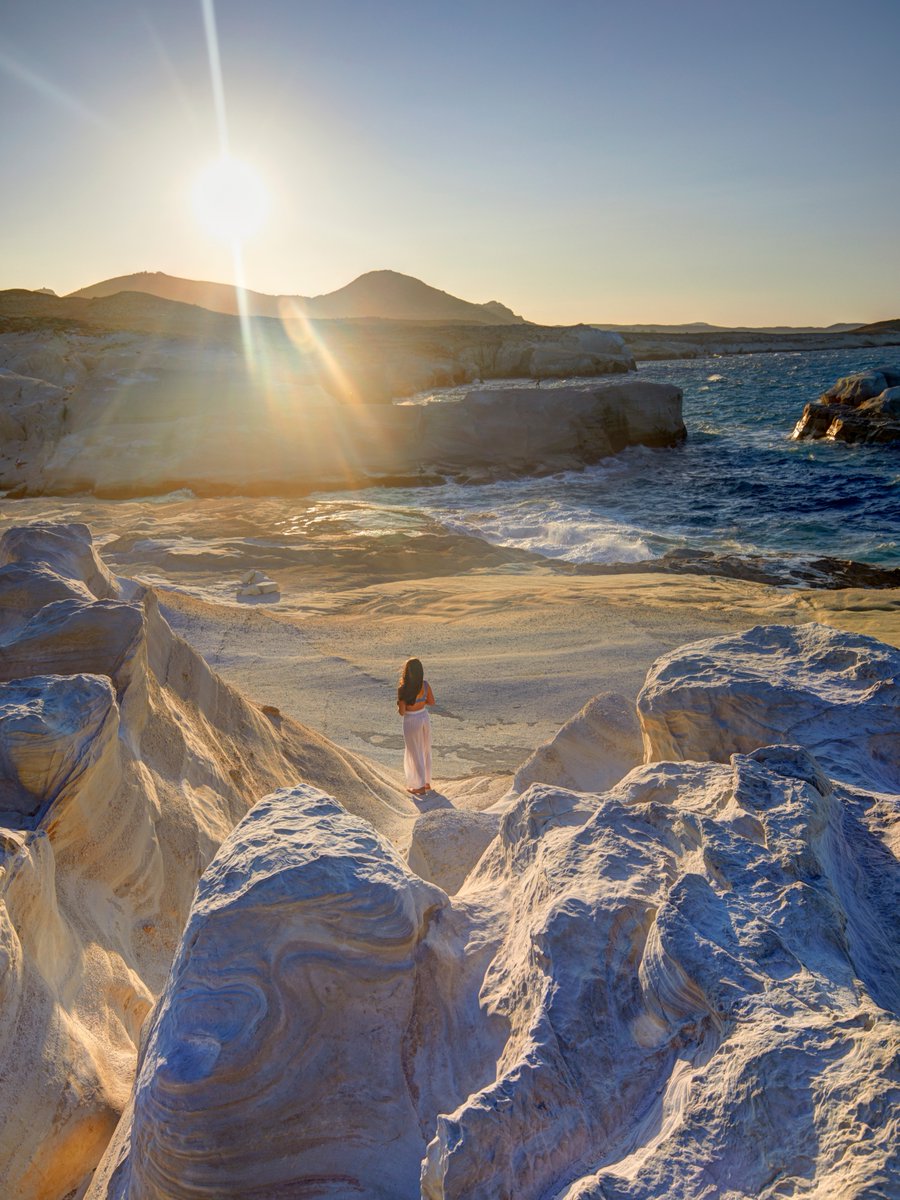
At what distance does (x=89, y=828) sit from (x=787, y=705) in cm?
274

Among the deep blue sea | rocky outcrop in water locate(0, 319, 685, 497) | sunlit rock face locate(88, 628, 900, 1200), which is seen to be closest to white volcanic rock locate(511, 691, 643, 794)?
sunlit rock face locate(88, 628, 900, 1200)

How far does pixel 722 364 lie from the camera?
3477 inches

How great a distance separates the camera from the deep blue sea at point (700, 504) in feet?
55.2

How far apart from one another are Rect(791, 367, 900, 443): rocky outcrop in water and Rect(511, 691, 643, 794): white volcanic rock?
28.8 meters

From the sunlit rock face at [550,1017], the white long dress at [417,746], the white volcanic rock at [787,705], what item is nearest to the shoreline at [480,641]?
the white long dress at [417,746]

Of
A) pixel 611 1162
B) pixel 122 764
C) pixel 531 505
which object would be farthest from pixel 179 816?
pixel 531 505

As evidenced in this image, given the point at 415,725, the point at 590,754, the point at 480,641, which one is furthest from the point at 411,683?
the point at 480,641

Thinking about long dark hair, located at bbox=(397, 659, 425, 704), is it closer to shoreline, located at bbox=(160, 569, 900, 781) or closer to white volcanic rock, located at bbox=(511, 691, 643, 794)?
shoreline, located at bbox=(160, 569, 900, 781)

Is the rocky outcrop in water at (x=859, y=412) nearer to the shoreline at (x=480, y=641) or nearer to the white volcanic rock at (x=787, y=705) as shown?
the shoreline at (x=480, y=641)

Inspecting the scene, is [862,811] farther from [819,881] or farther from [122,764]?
[122,764]

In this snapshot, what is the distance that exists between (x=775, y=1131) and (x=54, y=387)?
2538 centimetres

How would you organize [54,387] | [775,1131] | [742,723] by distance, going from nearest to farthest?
1. [775,1131]
2. [742,723]
3. [54,387]

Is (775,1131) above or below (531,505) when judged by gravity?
above

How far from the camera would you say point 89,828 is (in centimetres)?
323
